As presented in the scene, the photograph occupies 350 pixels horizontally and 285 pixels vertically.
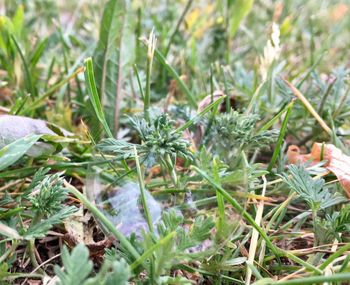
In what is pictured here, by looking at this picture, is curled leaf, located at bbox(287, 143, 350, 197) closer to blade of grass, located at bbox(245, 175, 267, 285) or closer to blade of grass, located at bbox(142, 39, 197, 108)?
blade of grass, located at bbox(245, 175, 267, 285)

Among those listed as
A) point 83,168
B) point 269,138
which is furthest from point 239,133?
point 83,168

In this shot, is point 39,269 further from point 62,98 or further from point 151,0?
point 151,0

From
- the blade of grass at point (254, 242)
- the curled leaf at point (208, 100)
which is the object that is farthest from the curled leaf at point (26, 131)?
the blade of grass at point (254, 242)

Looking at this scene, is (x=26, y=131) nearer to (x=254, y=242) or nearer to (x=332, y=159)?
(x=254, y=242)

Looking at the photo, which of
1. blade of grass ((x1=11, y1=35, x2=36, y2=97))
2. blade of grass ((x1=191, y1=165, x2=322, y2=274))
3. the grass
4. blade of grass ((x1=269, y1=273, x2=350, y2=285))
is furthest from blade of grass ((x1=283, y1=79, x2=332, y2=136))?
blade of grass ((x1=11, y1=35, x2=36, y2=97))

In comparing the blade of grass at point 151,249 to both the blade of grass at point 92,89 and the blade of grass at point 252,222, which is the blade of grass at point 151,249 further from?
the blade of grass at point 92,89

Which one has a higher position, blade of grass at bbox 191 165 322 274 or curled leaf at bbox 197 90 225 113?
curled leaf at bbox 197 90 225 113

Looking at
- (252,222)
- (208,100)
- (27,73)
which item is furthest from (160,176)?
(27,73)
